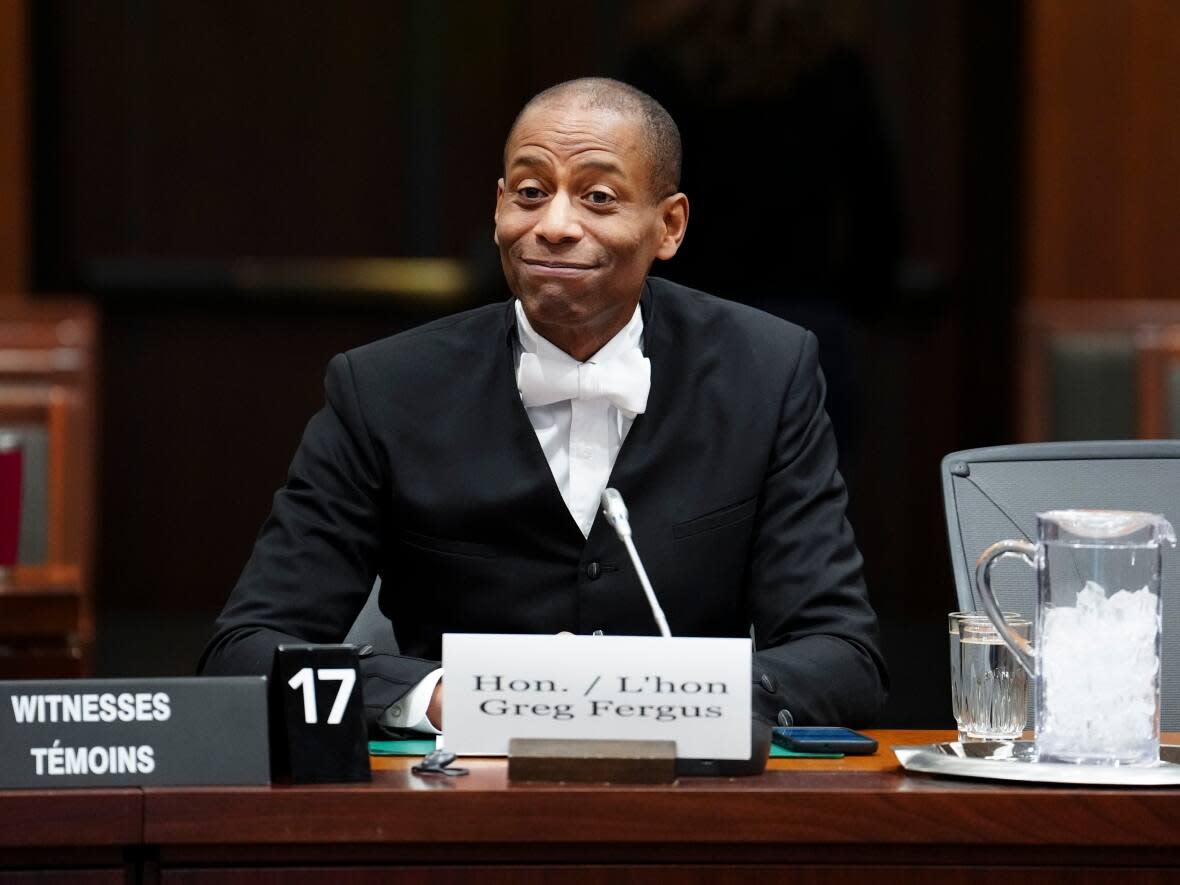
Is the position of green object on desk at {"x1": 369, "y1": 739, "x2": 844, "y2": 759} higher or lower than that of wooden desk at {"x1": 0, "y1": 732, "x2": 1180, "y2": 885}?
higher

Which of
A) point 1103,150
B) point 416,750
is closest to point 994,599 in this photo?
point 416,750

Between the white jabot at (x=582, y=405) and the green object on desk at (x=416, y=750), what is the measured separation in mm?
423

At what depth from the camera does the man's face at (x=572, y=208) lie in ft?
6.57

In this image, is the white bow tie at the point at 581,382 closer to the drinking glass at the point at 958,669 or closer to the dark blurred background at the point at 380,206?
the drinking glass at the point at 958,669

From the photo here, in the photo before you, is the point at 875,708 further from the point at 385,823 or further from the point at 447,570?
the point at 385,823

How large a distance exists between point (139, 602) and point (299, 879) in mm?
4141

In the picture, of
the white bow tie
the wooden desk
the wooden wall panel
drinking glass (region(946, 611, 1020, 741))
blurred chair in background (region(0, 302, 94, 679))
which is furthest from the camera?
the wooden wall panel

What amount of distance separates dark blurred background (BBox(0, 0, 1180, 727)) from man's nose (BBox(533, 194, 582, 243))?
334cm

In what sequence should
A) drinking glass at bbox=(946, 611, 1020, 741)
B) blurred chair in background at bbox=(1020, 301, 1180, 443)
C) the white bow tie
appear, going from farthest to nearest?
blurred chair in background at bbox=(1020, 301, 1180, 443), the white bow tie, drinking glass at bbox=(946, 611, 1020, 741)

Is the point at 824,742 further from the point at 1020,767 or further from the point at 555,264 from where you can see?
the point at 555,264

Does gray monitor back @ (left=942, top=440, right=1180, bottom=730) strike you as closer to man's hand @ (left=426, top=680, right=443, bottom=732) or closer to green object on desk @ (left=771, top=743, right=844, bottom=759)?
green object on desk @ (left=771, top=743, right=844, bottom=759)

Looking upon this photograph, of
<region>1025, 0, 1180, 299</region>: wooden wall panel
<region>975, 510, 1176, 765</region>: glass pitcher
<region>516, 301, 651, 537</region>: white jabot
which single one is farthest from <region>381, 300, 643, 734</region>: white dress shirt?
<region>1025, 0, 1180, 299</region>: wooden wall panel

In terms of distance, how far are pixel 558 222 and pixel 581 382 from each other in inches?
7.5

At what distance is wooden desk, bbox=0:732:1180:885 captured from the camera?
1461 millimetres
